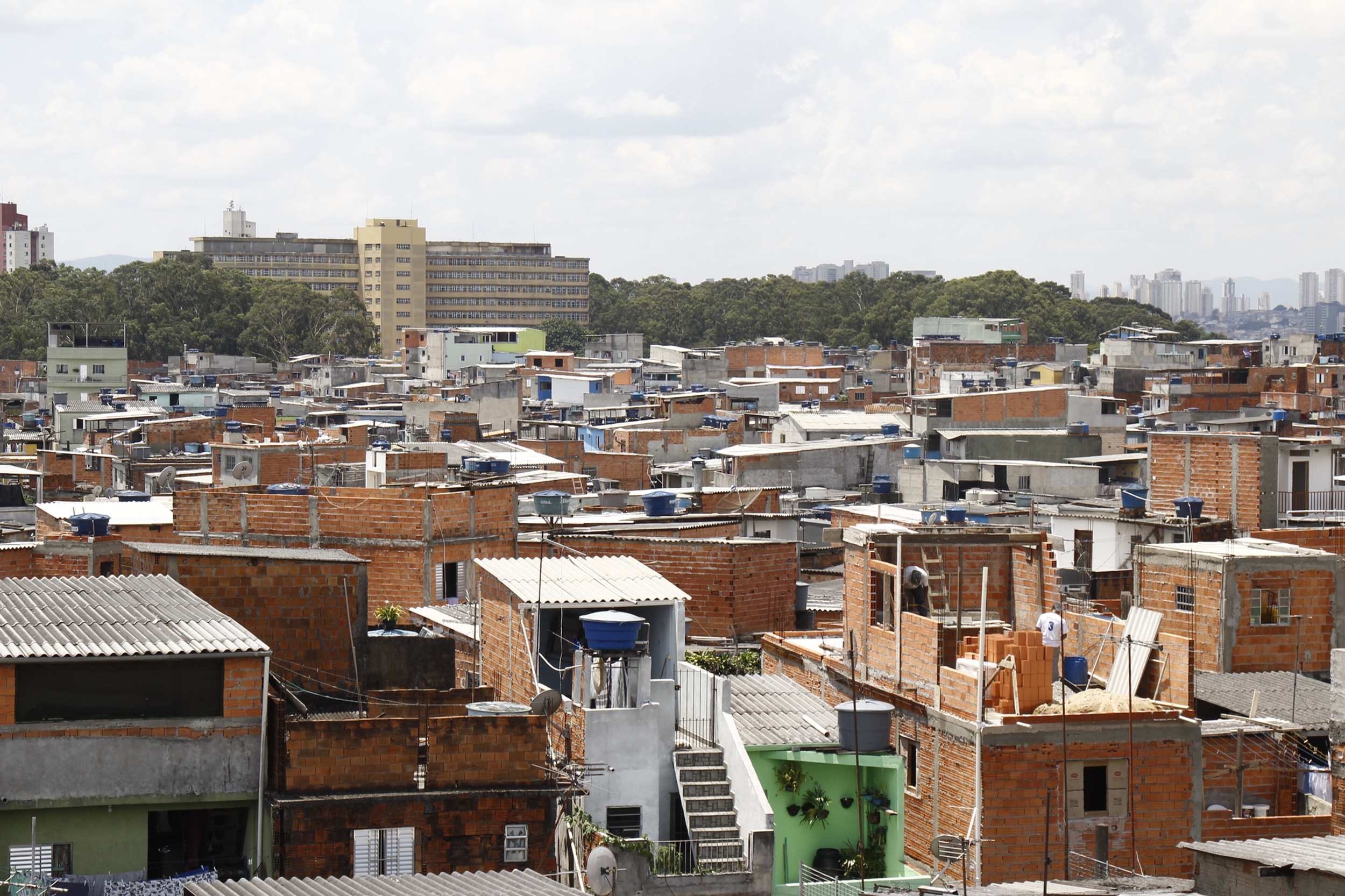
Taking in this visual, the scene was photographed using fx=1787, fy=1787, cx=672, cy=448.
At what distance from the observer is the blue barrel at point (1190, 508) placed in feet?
91.2

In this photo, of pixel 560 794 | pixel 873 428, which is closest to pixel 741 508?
pixel 560 794

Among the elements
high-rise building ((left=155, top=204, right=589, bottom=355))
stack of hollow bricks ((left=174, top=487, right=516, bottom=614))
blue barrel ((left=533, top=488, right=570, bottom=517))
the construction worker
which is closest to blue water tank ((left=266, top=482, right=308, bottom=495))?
stack of hollow bricks ((left=174, top=487, right=516, bottom=614))

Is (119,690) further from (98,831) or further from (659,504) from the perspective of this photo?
(659,504)

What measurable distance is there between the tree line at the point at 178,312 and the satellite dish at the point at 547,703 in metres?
112

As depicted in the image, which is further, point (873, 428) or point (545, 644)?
point (873, 428)

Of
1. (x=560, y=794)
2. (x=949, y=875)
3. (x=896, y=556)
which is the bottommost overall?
(x=949, y=875)

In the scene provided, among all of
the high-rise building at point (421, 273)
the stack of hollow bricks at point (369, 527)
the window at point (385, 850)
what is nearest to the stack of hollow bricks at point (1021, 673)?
the window at point (385, 850)

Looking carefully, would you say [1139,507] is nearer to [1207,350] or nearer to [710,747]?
[710,747]

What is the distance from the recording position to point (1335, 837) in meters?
15.5

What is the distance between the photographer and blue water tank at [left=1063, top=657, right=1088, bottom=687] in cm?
1939

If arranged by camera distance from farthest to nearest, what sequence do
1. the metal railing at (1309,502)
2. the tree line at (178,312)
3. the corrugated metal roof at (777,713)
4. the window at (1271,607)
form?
1. the tree line at (178,312)
2. the metal railing at (1309,502)
3. the window at (1271,607)
4. the corrugated metal roof at (777,713)

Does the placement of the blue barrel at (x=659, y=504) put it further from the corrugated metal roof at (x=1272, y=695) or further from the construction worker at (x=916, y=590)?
the construction worker at (x=916, y=590)

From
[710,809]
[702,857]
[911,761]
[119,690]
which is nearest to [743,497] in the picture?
[911,761]

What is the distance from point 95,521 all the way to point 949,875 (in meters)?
13.6
